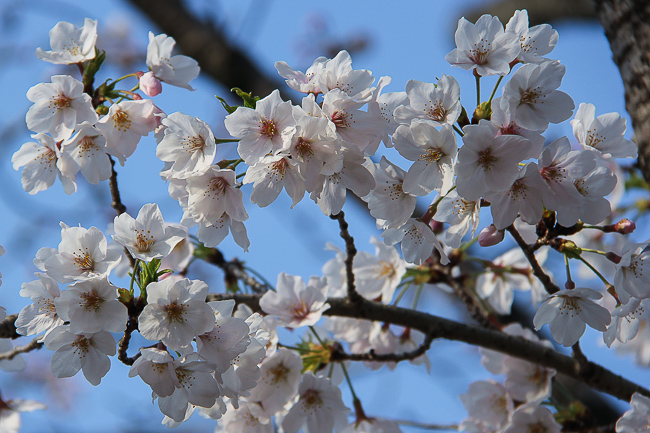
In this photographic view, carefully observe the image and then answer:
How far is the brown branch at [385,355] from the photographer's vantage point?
1974mm

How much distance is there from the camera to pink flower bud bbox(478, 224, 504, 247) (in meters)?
1.63

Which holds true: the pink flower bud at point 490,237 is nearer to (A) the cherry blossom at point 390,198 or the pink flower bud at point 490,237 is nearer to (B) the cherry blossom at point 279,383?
(A) the cherry blossom at point 390,198

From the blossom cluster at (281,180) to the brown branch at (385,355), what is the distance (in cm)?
21

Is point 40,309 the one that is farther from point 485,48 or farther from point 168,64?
point 485,48

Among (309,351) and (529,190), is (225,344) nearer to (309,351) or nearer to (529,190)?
(309,351)

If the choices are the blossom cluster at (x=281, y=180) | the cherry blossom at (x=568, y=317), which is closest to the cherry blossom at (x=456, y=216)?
the blossom cluster at (x=281, y=180)

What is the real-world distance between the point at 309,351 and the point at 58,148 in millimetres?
1075

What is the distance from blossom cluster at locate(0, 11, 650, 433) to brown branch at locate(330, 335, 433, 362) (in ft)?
0.70

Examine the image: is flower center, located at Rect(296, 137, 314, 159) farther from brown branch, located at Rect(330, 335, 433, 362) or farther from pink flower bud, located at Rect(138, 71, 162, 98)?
brown branch, located at Rect(330, 335, 433, 362)

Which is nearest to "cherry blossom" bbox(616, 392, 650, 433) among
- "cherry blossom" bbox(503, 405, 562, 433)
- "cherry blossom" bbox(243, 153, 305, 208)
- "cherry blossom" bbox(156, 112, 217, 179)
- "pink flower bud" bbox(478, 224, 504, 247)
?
"cherry blossom" bbox(503, 405, 562, 433)

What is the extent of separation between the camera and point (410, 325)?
2041 millimetres

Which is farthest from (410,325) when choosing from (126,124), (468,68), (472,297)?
(126,124)

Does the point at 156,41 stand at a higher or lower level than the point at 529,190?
higher

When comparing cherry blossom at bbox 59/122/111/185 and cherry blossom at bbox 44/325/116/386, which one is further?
cherry blossom at bbox 59/122/111/185
